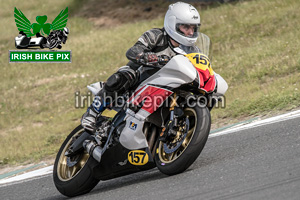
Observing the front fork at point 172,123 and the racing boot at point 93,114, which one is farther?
the racing boot at point 93,114

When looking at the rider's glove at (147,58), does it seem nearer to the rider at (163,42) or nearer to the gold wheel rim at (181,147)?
the rider at (163,42)

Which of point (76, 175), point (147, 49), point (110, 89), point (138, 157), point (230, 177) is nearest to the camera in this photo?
point (230, 177)

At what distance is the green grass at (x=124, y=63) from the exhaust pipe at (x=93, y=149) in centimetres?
380

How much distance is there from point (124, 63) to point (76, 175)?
13.5m

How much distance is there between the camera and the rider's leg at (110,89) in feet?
20.2

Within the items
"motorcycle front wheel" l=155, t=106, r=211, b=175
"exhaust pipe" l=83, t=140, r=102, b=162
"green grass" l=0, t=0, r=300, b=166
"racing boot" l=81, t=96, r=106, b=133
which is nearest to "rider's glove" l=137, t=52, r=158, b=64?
"motorcycle front wheel" l=155, t=106, r=211, b=175

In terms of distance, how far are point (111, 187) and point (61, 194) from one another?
30.0 inches

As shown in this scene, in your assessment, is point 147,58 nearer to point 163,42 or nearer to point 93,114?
point 163,42

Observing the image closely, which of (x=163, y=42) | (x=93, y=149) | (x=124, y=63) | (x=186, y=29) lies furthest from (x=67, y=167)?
(x=124, y=63)

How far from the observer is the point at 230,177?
5.20 metres

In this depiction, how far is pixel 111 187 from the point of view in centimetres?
645

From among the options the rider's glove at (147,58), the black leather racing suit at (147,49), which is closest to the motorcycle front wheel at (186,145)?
the rider's glove at (147,58)

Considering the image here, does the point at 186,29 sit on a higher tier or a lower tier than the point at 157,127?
higher

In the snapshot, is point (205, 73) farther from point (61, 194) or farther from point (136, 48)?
point (61, 194)
